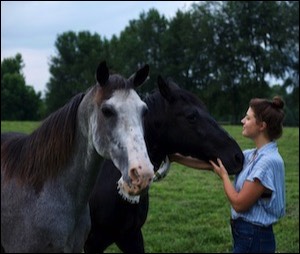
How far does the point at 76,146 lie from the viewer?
2811 millimetres

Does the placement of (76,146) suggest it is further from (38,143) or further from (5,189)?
(5,189)

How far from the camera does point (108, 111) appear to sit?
2568mm

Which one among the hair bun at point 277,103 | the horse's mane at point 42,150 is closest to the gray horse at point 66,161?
the horse's mane at point 42,150

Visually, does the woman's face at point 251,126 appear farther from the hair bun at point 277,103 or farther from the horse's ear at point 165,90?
the horse's ear at point 165,90

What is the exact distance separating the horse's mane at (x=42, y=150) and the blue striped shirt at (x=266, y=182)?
1.52 meters

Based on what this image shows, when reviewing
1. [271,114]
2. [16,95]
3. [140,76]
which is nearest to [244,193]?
[271,114]

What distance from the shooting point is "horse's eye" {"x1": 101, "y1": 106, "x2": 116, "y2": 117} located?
254 cm

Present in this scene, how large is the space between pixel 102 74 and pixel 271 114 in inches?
65.5

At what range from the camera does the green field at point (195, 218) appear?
766cm

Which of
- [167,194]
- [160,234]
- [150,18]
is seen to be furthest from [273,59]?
[160,234]

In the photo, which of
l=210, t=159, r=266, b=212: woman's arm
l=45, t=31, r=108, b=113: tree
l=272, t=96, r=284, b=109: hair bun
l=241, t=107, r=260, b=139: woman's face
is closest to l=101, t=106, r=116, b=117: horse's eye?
l=210, t=159, r=266, b=212: woman's arm

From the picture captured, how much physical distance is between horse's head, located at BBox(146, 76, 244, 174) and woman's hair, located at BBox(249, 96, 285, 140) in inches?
11.8

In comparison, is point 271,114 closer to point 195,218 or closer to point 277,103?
point 277,103

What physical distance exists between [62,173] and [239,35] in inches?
1471
